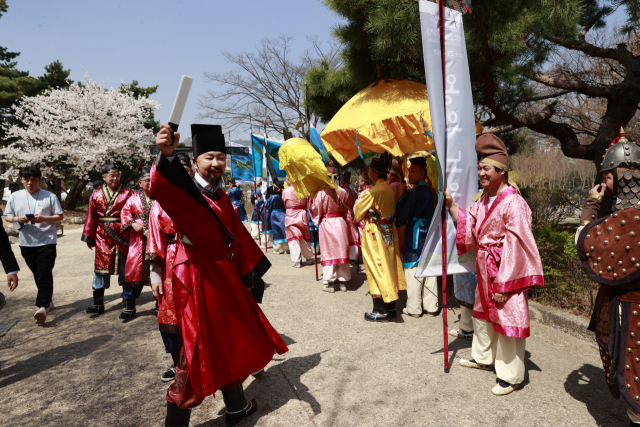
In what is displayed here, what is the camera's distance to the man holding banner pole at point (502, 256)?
2.86 metres

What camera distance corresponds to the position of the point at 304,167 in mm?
5984

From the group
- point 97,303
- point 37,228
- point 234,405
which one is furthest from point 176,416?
point 37,228

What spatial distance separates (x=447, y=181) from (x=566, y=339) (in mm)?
2031

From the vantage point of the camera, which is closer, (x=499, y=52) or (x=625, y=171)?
(x=625, y=171)

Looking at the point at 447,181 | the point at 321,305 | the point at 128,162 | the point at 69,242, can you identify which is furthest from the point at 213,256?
the point at 128,162

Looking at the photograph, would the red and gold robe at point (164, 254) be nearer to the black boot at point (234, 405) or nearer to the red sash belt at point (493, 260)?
the black boot at point (234, 405)

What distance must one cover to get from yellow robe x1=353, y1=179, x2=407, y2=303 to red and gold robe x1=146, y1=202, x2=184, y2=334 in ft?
8.10

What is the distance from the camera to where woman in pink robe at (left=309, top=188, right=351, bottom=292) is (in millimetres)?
6133

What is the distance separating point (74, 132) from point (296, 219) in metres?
20.6

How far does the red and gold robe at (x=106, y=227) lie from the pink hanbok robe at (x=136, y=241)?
0.26 m

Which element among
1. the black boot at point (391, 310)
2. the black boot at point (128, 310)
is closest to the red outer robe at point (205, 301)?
the black boot at point (391, 310)

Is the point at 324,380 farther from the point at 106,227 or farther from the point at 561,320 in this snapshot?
the point at 106,227

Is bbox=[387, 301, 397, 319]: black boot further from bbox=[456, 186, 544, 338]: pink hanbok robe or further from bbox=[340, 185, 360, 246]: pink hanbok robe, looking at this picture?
bbox=[340, 185, 360, 246]: pink hanbok robe

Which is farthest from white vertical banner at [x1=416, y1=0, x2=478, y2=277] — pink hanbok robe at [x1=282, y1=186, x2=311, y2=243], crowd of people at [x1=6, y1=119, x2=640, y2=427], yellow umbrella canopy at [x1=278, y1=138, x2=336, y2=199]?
pink hanbok robe at [x1=282, y1=186, x2=311, y2=243]
